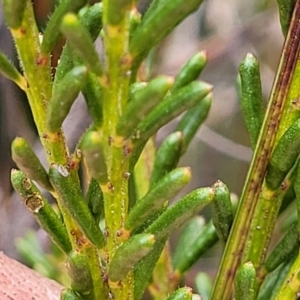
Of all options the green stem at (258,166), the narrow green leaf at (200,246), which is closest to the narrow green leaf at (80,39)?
the green stem at (258,166)

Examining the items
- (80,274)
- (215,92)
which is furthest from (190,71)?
(215,92)

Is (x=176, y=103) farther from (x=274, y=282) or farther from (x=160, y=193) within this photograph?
(x=274, y=282)

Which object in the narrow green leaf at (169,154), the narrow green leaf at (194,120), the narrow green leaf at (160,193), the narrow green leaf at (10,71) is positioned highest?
the narrow green leaf at (194,120)

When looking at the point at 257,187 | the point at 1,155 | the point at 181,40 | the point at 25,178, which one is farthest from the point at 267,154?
the point at 181,40

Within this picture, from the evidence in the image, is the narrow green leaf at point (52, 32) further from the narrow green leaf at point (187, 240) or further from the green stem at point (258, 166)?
the narrow green leaf at point (187, 240)

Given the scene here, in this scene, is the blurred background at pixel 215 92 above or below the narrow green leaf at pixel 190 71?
above

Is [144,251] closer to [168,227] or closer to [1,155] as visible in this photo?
[168,227]

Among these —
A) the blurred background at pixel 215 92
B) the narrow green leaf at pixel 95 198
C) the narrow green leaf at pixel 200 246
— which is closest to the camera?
the narrow green leaf at pixel 95 198

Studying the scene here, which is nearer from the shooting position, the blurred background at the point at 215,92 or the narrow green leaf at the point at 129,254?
the narrow green leaf at the point at 129,254
